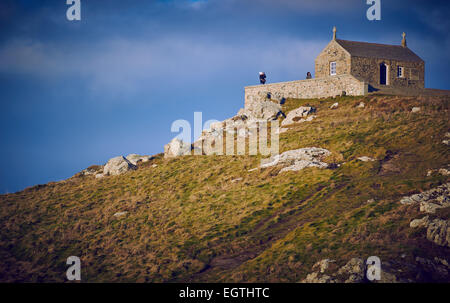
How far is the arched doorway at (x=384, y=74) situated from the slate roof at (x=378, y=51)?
1.28 meters

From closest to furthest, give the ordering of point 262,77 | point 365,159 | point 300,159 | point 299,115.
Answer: point 365,159 → point 300,159 → point 299,115 → point 262,77

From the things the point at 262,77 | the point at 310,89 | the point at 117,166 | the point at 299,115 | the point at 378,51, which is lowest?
the point at 117,166

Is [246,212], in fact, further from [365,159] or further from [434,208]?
[434,208]

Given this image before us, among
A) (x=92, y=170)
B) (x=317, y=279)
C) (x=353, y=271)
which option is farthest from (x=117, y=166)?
(x=353, y=271)

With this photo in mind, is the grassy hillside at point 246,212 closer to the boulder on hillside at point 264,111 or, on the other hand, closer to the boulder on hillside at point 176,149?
the boulder on hillside at point 176,149

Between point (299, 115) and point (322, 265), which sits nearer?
point (322, 265)

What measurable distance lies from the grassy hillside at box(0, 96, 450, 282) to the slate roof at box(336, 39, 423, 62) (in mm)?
11531

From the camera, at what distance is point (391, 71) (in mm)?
57031

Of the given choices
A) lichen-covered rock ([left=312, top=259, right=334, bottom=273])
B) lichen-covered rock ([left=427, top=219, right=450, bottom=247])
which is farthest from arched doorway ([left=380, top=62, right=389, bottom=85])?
lichen-covered rock ([left=312, top=259, right=334, bottom=273])

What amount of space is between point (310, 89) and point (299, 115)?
23.1 ft

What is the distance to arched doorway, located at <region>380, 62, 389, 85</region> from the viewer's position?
57000 millimetres

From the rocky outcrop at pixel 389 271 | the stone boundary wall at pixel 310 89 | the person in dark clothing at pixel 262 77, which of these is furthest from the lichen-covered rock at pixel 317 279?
the person in dark clothing at pixel 262 77

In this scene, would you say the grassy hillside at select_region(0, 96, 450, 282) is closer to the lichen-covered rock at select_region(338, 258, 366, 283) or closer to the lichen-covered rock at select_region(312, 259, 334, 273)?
the lichen-covered rock at select_region(312, 259, 334, 273)

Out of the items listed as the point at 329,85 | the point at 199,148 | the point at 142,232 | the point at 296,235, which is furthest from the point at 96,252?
the point at 329,85
